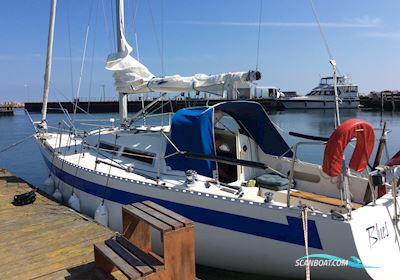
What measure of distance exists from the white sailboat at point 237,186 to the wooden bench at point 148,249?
1.80 m

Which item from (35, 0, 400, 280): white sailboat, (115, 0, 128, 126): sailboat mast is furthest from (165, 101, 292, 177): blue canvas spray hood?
(115, 0, 128, 126): sailboat mast

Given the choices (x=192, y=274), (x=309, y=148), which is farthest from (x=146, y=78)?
(x=309, y=148)

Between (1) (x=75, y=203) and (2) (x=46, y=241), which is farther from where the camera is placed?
(1) (x=75, y=203)

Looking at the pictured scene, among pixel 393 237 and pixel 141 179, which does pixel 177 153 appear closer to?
pixel 141 179

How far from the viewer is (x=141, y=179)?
24.1ft

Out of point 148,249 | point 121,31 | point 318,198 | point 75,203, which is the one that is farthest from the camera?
point 121,31

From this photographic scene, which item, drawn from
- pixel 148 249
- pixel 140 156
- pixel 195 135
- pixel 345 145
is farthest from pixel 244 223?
pixel 140 156

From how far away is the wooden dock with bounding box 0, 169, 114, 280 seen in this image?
5.34m

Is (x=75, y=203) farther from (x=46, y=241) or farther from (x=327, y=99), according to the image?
(x=327, y=99)

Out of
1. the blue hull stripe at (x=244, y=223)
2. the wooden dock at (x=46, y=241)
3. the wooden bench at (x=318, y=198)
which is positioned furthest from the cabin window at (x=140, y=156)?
the wooden bench at (x=318, y=198)

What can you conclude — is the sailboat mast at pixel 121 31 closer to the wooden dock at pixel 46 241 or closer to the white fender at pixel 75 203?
the white fender at pixel 75 203

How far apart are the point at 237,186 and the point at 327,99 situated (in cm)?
6245

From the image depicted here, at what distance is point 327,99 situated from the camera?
64688 mm

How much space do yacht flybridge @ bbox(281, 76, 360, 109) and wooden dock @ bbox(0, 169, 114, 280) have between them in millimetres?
61556
